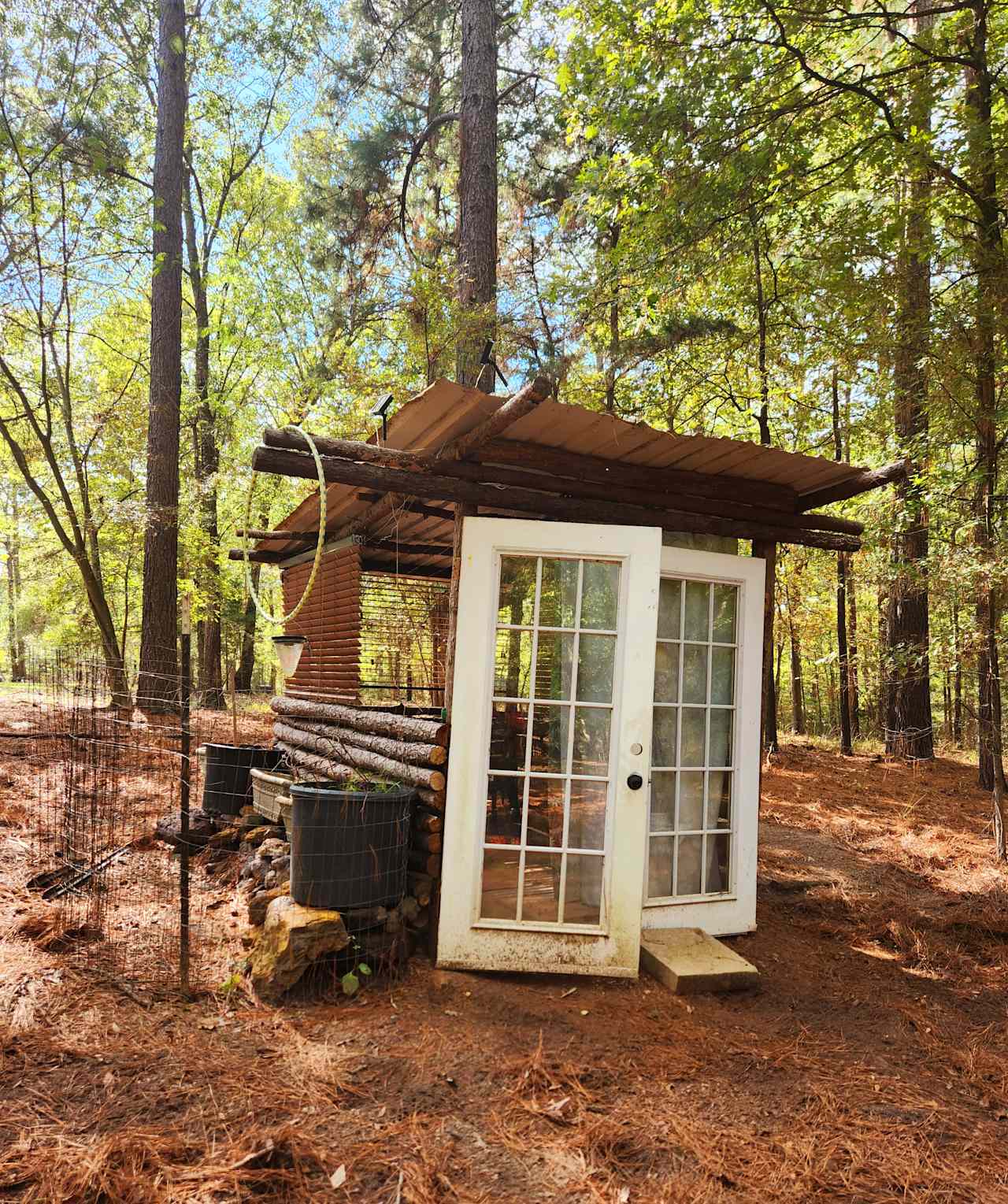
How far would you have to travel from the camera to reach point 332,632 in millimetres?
6246

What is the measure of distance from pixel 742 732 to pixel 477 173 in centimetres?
620

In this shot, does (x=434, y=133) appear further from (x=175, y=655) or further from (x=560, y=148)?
(x=175, y=655)

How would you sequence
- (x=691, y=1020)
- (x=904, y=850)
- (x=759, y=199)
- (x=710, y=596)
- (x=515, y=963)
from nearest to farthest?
1. (x=691, y=1020)
2. (x=515, y=963)
3. (x=710, y=596)
4. (x=759, y=199)
5. (x=904, y=850)

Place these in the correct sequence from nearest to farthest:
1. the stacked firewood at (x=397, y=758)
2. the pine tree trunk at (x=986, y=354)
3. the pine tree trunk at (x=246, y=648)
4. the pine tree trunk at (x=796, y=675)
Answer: the stacked firewood at (x=397, y=758) < the pine tree trunk at (x=986, y=354) < the pine tree trunk at (x=246, y=648) < the pine tree trunk at (x=796, y=675)

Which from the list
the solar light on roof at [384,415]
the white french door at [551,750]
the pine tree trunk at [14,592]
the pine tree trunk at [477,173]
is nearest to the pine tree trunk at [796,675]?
the pine tree trunk at [477,173]

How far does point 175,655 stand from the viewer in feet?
30.9

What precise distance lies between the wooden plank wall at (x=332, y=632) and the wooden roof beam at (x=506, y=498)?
1.97 meters

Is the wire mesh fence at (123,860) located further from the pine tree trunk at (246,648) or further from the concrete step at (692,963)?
the pine tree trunk at (246,648)

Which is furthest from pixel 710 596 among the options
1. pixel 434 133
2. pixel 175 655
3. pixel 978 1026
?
pixel 434 133

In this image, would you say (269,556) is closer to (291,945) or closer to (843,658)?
(291,945)

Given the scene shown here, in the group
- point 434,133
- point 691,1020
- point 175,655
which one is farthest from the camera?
point 434,133

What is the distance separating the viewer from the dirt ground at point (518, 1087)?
2.34 meters

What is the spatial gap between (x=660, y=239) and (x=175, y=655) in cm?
753

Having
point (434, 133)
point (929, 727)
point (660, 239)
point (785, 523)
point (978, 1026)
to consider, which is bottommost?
point (978, 1026)
